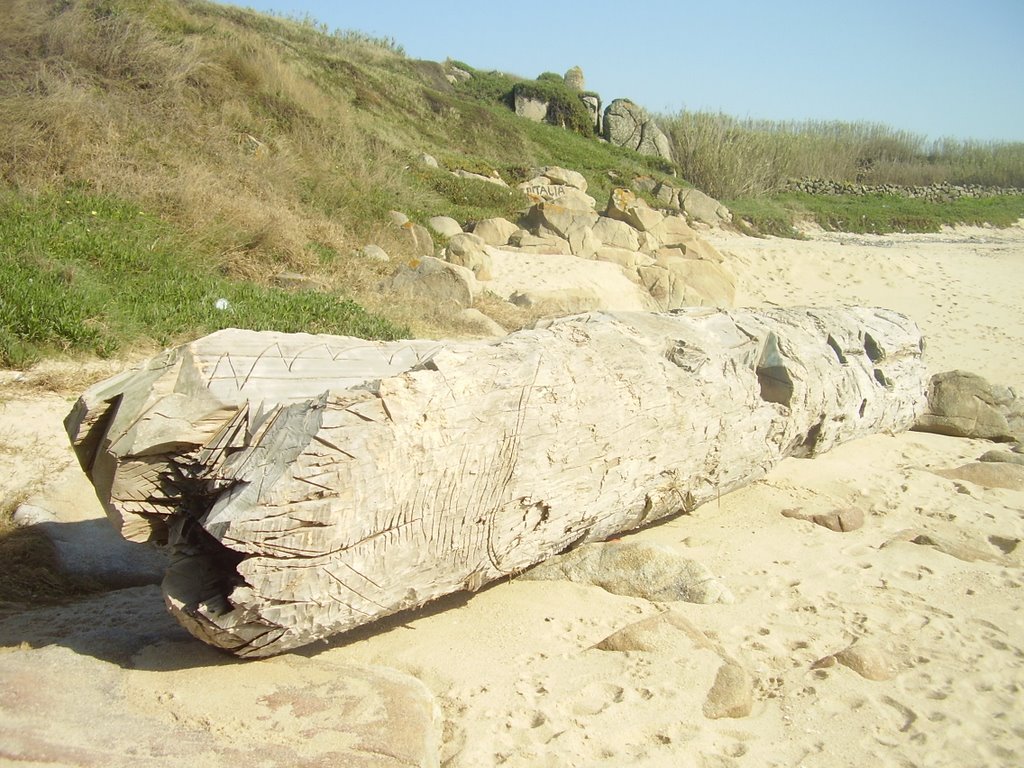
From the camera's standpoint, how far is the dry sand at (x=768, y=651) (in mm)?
2797

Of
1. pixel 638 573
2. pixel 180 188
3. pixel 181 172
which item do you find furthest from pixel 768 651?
pixel 181 172

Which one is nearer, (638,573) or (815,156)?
(638,573)

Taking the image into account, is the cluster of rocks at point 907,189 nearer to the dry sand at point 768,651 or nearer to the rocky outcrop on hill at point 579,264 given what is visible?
the rocky outcrop on hill at point 579,264

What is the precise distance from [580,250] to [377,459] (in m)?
11.3

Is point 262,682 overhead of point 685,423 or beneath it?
beneath

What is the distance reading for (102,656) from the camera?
9.77 feet

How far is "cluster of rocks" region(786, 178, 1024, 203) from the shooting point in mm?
31000

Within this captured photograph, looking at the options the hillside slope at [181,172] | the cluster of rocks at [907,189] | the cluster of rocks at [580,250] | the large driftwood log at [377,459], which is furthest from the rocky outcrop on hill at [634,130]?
the large driftwood log at [377,459]

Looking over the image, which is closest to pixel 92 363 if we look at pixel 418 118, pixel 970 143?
pixel 418 118

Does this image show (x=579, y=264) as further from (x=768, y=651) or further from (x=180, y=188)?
(x=768, y=651)

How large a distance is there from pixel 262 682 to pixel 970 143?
4330 cm

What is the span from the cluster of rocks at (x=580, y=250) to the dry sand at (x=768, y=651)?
5.43 m

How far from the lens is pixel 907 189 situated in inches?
1313

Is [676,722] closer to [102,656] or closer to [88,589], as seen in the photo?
[102,656]
